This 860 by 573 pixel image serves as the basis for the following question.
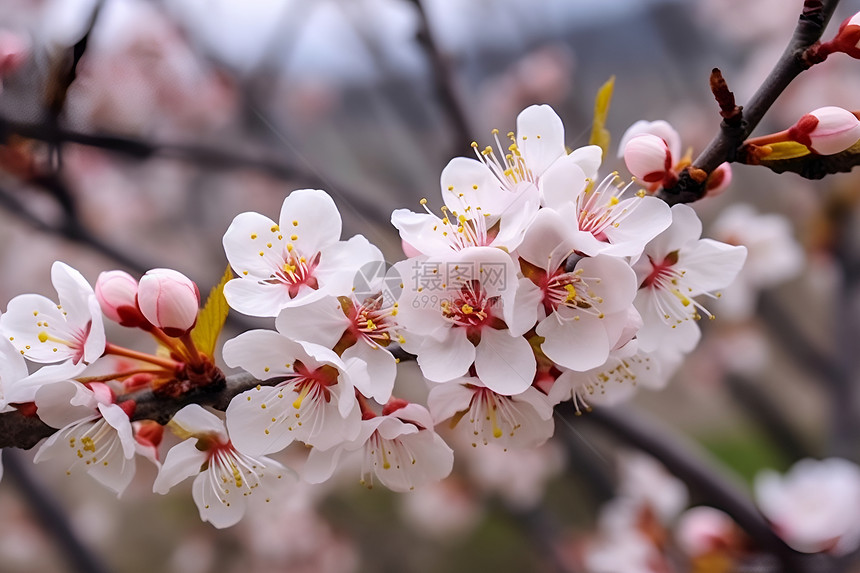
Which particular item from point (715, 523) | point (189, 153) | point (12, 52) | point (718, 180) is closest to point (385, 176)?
point (189, 153)

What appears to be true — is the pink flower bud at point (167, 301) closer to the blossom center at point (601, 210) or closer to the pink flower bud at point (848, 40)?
the blossom center at point (601, 210)

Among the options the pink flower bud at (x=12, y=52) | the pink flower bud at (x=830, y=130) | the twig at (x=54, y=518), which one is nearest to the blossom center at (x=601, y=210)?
the pink flower bud at (x=830, y=130)

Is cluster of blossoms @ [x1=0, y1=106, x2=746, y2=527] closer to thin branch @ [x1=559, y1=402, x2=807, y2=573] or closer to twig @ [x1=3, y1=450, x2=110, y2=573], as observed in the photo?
thin branch @ [x1=559, y1=402, x2=807, y2=573]

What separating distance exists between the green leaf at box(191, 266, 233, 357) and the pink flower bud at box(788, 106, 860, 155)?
42 centimetres

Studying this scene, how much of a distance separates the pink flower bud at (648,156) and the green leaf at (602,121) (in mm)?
28

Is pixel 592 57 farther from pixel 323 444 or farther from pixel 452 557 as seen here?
pixel 452 557

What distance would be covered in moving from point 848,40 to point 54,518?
1538 millimetres

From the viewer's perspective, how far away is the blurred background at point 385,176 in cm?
95

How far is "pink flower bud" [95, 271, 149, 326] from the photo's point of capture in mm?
430

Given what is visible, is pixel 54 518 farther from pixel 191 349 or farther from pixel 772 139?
pixel 772 139

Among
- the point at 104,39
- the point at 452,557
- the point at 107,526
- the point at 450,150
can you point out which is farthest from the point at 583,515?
the point at 104,39

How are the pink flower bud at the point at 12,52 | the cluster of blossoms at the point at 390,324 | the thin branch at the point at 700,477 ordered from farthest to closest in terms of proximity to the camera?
the thin branch at the point at 700,477 < the pink flower bud at the point at 12,52 < the cluster of blossoms at the point at 390,324

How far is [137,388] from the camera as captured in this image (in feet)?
1.47

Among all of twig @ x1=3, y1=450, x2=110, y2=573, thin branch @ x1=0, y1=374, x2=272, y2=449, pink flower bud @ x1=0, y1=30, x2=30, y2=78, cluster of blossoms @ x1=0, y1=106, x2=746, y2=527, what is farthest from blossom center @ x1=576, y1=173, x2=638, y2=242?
twig @ x1=3, y1=450, x2=110, y2=573
